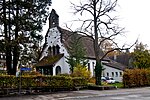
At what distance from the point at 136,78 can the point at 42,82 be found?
16.7m

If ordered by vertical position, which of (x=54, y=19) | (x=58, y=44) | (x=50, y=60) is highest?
(x=54, y=19)

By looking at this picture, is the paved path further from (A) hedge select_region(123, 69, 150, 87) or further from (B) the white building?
(B) the white building

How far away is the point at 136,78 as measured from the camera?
1603 inches

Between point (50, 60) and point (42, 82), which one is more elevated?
point (50, 60)

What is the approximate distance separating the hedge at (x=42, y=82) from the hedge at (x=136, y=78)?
26.2 feet

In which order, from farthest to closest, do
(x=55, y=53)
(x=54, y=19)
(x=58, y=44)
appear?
(x=55, y=53)
(x=54, y=19)
(x=58, y=44)

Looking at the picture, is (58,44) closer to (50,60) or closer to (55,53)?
(55,53)

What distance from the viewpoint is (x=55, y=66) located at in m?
62.6

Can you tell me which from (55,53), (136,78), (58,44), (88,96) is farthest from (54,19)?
(88,96)

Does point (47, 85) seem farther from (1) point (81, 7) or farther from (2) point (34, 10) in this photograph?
(1) point (81, 7)

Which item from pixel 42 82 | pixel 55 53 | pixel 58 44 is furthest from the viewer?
pixel 55 53

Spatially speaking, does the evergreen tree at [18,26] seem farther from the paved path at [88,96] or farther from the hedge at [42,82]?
the paved path at [88,96]

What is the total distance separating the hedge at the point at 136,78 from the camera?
131 ft

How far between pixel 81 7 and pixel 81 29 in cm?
295
